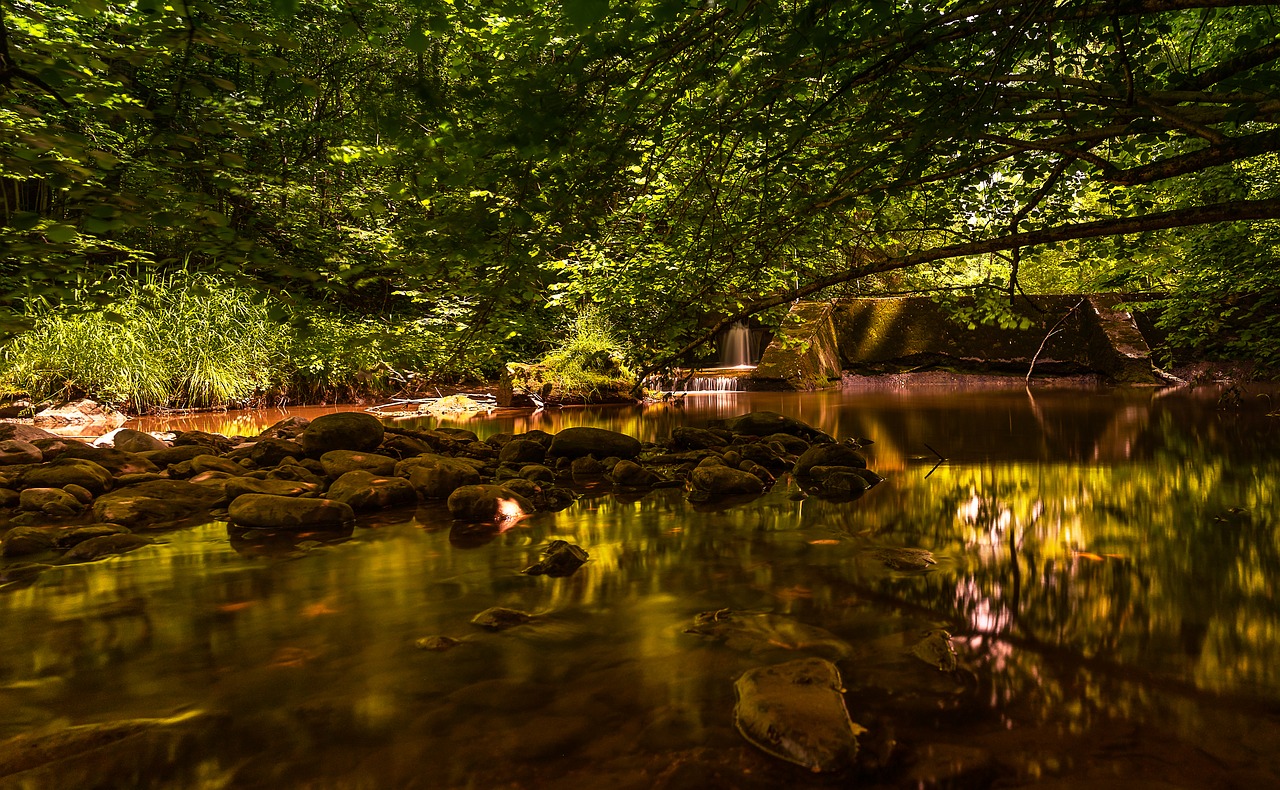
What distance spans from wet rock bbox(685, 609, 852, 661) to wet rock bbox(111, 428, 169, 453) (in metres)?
6.19

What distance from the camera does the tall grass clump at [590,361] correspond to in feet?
43.9

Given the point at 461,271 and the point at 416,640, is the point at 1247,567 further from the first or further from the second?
the point at 461,271

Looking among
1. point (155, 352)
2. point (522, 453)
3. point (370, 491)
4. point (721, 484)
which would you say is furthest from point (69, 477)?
point (155, 352)

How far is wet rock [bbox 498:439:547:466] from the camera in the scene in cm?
636

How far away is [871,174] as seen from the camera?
16.4ft

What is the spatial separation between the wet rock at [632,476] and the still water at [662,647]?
0.82 metres

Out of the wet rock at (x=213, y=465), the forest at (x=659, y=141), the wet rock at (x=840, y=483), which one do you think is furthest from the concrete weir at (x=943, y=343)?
the wet rock at (x=213, y=465)

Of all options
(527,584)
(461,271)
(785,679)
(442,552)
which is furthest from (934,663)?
(461,271)

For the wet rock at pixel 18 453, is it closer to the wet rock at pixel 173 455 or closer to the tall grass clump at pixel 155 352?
the wet rock at pixel 173 455

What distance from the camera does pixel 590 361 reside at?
1367cm

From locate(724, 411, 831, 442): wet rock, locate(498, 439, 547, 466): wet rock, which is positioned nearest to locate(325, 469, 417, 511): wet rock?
locate(498, 439, 547, 466): wet rock

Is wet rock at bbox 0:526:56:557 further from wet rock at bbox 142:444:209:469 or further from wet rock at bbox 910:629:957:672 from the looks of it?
wet rock at bbox 910:629:957:672

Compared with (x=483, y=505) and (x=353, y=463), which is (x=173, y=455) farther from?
(x=483, y=505)

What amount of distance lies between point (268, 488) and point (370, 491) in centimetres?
83
